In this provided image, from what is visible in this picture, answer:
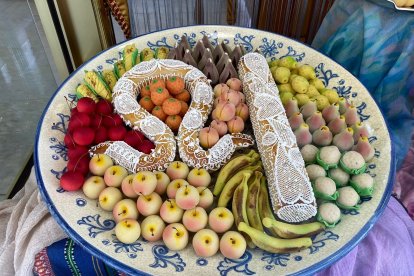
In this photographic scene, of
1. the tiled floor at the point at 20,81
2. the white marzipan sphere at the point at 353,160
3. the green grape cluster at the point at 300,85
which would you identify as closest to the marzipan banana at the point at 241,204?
the white marzipan sphere at the point at 353,160

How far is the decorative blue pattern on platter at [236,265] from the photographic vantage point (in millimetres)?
674

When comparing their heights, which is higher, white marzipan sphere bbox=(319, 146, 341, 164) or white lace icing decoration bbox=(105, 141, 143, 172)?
white marzipan sphere bbox=(319, 146, 341, 164)

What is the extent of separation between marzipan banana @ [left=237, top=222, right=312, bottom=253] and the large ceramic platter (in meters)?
0.01

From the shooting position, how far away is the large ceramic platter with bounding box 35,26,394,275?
0.67 meters

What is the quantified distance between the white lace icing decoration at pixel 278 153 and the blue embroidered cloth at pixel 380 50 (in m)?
0.32

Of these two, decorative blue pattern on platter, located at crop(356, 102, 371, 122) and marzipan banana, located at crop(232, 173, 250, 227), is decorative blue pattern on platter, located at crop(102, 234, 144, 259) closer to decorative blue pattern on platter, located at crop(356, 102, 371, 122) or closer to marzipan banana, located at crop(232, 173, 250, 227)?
marzipan banana, located at crop(232, 173, 250, 227)

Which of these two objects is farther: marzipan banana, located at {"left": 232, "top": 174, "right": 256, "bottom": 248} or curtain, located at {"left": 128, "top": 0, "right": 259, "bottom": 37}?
curtain, located at {"left": 128, "top": 0, "right": 259, "bottom": 37}

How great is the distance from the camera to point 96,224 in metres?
0.74

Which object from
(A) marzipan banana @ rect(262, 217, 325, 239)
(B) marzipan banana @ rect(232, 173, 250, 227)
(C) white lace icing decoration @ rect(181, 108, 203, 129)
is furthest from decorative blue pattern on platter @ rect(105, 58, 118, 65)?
(A) marzipan banana @ rect(262, 217, 325, 239)

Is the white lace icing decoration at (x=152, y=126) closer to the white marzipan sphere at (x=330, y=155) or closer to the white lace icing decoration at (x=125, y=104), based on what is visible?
the white lace icing decoration at (x=125, y=104)

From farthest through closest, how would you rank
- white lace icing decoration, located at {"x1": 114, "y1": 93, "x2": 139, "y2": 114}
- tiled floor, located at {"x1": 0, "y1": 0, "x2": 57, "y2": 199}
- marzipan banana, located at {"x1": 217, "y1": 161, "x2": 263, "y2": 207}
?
tiled floor, located at {"x1": 0, "y1": 0, "x2": 57, "y2": 199} → white lace icing decoration, located at {"x1": 114, "y1": 93, "x2": 139, "y2": 114} → marzipan banana, located at {"x1": 217, "y1": 161, "x2": 263, "y2": 207}

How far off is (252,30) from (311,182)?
605 millimetres

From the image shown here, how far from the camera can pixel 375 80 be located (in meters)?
1.08

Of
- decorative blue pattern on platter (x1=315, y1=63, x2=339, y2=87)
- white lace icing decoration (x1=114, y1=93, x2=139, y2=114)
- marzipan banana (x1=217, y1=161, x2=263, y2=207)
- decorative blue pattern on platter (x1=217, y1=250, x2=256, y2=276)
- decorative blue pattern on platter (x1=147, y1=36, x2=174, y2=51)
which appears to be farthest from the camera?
decorative blue pattern on platter (x1=147, y1=36, x2=174, y2=51)
